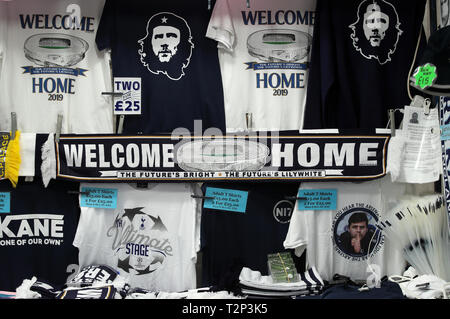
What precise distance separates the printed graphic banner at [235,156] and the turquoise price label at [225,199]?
97 millimetres

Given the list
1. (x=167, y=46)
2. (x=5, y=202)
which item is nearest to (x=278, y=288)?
(x=167, y=46)

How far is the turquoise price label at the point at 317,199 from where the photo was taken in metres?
2.02

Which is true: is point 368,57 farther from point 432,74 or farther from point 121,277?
point 121,277

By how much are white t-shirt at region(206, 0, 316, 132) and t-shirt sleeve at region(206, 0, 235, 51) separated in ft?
0.07

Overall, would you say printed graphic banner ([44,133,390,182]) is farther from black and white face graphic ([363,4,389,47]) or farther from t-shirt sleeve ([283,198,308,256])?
black and white face graphic ([363,4,389,47])

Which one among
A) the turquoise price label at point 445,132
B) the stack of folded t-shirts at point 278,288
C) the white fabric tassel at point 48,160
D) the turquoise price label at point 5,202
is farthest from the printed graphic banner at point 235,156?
the stack of folded t-shirts at point 278,288

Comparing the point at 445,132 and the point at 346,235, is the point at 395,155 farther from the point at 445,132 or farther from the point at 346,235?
the point at 346,235

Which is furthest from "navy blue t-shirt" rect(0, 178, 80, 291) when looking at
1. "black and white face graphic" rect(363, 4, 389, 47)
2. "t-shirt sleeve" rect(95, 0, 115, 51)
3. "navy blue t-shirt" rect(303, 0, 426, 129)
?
"black and white face graphic" rect(363, 4, 389, 47)

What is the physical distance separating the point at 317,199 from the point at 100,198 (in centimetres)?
108

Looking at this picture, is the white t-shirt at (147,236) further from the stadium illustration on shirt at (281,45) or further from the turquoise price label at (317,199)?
the stadium illustration on shirt at (281,45)

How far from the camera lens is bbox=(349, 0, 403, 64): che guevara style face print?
2045mm
